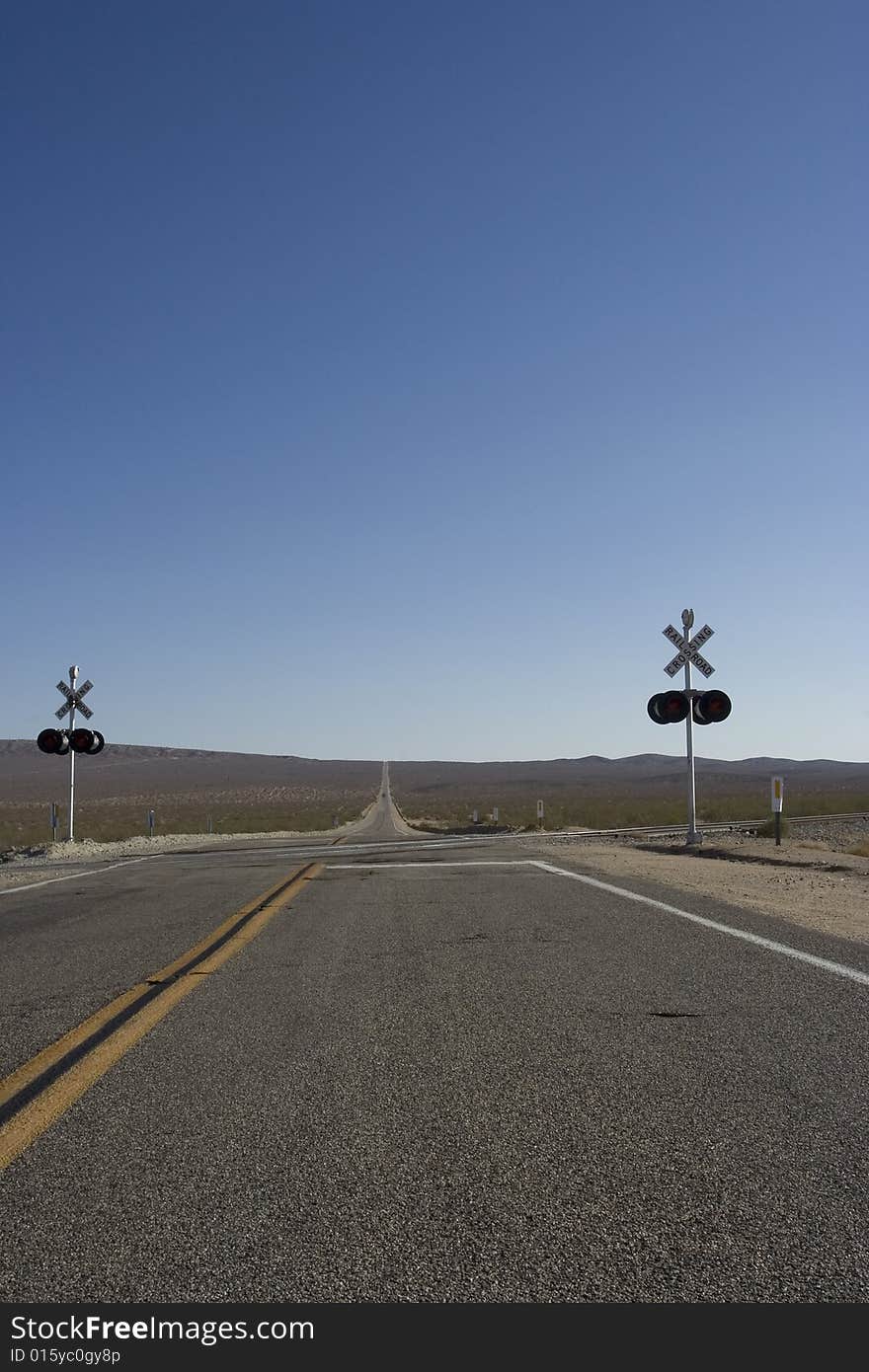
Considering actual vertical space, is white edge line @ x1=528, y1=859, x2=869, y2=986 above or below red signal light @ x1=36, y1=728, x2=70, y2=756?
below

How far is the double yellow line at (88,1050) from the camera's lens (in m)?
4.12

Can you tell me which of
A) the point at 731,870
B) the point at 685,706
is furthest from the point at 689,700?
the point at 731,870

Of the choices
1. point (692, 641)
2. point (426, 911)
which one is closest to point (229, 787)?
point (692, 641)

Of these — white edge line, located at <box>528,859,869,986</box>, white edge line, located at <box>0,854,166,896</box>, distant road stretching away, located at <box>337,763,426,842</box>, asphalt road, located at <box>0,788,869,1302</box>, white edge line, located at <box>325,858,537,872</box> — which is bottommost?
distant road stretching away, located at <box>337,763,426,842</box>

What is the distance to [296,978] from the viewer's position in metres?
7.05

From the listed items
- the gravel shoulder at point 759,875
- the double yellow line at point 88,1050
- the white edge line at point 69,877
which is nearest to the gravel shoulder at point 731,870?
the gravel shoulder at point 759,875

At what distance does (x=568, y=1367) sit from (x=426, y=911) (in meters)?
8.03

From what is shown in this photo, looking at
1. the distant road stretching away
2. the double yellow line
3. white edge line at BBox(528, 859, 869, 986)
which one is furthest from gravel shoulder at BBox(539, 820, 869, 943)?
the distant road stretching away

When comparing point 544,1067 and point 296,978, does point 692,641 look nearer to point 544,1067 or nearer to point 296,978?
point 296,978

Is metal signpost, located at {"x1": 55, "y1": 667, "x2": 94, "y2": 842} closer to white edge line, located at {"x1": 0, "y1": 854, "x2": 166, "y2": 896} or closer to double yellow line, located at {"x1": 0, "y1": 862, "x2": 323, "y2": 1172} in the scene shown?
white edge line, located at {"x1": 0, "y1": 854, "x2": 166, "y2": 896}

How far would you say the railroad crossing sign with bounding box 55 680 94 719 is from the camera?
1078 inches

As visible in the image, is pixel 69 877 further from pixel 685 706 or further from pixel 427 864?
pixel 685 706

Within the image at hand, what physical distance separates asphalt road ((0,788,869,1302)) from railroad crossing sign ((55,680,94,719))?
791 inches

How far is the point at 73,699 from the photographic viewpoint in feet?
90.1
